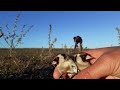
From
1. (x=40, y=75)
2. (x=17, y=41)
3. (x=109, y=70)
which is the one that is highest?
(x=17, y=41)

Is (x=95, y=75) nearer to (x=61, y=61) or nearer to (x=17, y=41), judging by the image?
(x=61, y=61)

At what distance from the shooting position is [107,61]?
2293mm

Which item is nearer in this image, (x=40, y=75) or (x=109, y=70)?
(x=109, y=70)
